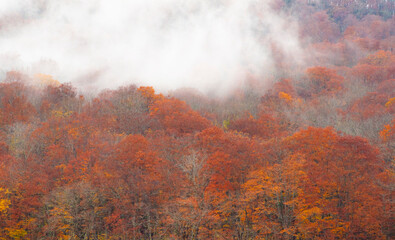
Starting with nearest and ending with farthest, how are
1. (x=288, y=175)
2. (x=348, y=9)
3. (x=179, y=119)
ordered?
(x=288, y=175)
(x=179, y=119)
(x=348, y=9)

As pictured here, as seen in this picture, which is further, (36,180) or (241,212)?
(36,180)

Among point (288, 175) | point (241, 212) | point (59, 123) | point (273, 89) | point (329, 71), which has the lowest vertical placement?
point (241, 212)

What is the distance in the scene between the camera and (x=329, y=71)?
113 meters

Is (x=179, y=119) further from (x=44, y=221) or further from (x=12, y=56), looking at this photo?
(x=12, y=56)

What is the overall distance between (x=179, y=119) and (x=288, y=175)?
33.0 m

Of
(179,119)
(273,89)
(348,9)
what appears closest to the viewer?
(179,119)

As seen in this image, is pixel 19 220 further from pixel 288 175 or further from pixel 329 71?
pixel 329 71

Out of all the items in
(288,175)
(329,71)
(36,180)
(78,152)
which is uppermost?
(329,71)

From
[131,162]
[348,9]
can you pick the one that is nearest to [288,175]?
[131,162]

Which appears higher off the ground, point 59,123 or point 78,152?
point 59,123

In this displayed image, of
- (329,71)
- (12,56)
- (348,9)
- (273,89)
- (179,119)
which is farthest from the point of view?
(348,9)

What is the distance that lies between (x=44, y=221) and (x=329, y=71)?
10405 centimetres

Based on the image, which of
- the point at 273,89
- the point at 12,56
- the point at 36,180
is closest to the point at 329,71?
the point at 273,89

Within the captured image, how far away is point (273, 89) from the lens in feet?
345
